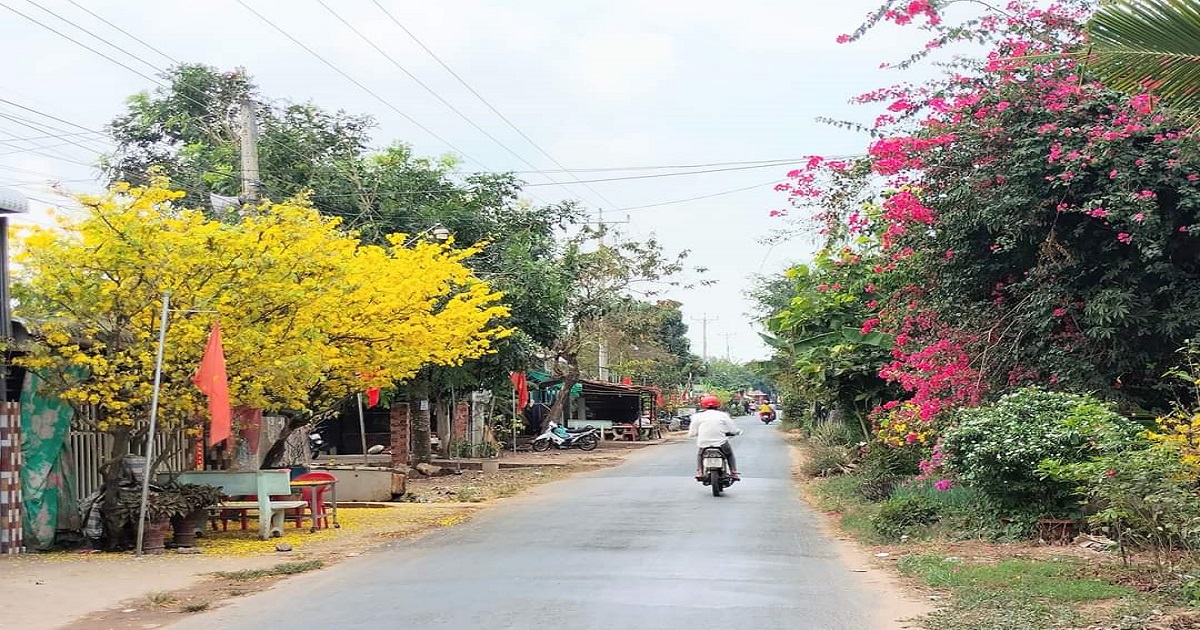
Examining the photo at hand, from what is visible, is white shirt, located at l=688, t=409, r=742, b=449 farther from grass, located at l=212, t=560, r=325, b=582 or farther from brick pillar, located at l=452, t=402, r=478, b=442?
brick pillar, located at l=452, t=402, r=478, b=442

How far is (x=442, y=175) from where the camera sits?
98.0 feet

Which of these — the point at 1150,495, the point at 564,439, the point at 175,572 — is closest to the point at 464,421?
the point at 564,439

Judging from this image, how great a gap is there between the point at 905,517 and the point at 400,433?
16870mm

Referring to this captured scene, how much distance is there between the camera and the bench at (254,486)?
15312 mm

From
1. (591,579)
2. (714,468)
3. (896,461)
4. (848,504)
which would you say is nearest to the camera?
(591,579)

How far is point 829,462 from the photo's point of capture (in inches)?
1003

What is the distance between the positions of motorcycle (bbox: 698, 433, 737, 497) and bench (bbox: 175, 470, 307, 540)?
23.2ft

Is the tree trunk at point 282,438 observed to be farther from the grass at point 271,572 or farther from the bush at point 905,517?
the bush at point 905,517

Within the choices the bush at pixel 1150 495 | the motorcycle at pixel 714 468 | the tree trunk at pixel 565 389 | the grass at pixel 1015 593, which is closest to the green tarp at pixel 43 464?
the grass at pixel 1015 593

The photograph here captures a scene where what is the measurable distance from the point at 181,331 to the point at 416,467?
52.6ft

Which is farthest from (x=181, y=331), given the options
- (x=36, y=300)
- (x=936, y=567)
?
(x=936, y=567)

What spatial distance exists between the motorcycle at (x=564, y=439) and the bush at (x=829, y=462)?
18713 mm

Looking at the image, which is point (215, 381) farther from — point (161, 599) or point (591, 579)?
point (591, 579)

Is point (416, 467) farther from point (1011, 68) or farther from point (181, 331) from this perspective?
point (1011, 68)
